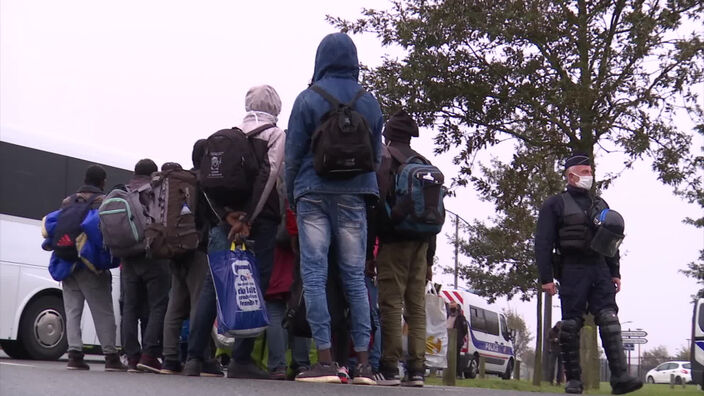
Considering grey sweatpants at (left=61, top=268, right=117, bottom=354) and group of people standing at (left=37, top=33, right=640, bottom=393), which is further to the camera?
grey sweatpants at (left=61, top=268, right=117, bottom=354)

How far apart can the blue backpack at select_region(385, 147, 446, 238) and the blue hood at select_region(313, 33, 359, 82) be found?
3.51ft

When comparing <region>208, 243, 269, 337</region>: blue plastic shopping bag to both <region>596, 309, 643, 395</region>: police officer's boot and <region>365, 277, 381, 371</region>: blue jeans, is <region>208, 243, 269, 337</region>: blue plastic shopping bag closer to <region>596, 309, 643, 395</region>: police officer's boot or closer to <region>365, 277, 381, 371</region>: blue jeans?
<region>365, 277, 381, 371</region>: blue jeans

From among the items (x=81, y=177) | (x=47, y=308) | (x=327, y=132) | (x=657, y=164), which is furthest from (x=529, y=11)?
(x=327, y=132)

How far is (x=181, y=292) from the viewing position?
28.7ft

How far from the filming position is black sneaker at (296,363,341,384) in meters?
6.76

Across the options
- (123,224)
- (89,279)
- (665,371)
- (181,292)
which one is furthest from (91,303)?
(665,371)

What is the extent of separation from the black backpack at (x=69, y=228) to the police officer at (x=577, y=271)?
12.8ft

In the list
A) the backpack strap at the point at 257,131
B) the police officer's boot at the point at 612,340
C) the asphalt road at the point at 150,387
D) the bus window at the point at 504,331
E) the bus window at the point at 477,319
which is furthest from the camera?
the bus window at the point at 504,331

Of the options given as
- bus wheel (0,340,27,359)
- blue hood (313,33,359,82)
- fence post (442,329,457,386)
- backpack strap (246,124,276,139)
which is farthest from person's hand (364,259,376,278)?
bus wheel (0,340,27,359)

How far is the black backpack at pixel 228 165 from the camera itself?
760cm


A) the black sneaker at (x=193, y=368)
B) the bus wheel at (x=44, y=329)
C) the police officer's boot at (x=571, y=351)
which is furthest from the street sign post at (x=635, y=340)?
the black sneaker at (x=193, y=368)

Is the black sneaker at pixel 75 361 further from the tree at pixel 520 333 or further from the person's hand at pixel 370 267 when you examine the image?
the tree at pixel 520 333

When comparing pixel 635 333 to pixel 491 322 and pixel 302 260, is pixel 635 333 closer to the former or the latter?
pixel 491 322

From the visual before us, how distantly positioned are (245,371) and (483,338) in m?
29.3
